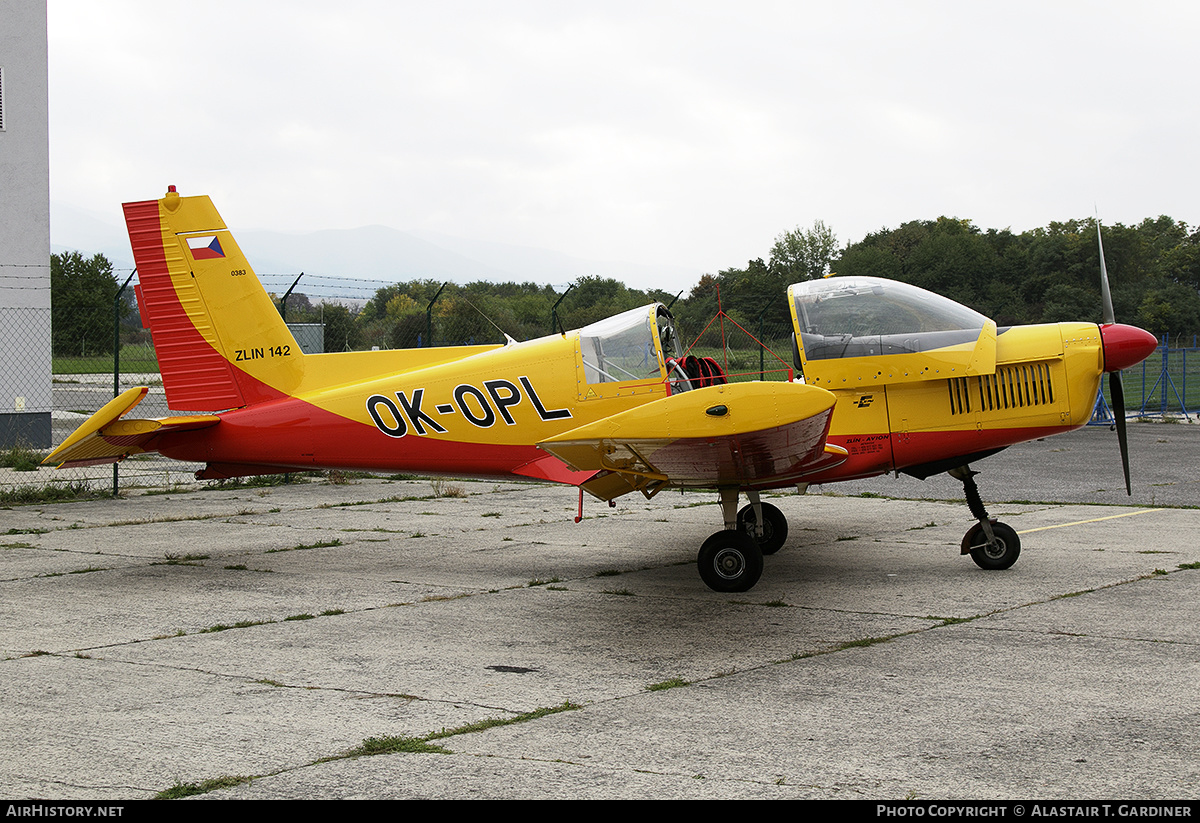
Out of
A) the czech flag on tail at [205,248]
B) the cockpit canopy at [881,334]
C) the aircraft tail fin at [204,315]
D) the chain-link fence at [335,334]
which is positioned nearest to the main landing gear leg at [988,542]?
the cockpit canopy at [881,334]

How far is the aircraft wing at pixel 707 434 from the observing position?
637 centimetres

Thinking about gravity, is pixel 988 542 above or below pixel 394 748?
above

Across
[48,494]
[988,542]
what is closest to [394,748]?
[988,542]

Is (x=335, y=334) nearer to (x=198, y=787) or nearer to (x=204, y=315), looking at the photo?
(x=204, y=315)

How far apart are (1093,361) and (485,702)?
554cm

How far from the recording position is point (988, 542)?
27.9 ft

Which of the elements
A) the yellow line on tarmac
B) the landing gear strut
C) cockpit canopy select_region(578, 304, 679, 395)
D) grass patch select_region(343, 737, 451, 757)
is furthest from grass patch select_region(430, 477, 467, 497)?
grass patch select_region(343, 737, 451, 757)

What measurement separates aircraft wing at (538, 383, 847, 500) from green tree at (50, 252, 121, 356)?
1269 centimetres

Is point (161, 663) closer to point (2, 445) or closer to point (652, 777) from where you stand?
point (652, 777)

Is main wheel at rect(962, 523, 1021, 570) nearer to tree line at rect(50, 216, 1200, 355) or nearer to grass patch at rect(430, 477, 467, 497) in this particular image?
→ tree line at rect(50, 216, 1200, 355)

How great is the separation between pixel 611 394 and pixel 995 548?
3358mm

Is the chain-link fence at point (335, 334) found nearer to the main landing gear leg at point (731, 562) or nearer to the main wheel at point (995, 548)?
the main landing gear leg at point (731, 562)

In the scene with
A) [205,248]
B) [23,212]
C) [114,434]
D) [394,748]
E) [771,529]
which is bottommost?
Answer: [394,748]

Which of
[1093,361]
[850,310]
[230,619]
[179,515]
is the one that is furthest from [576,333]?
[179,515]
